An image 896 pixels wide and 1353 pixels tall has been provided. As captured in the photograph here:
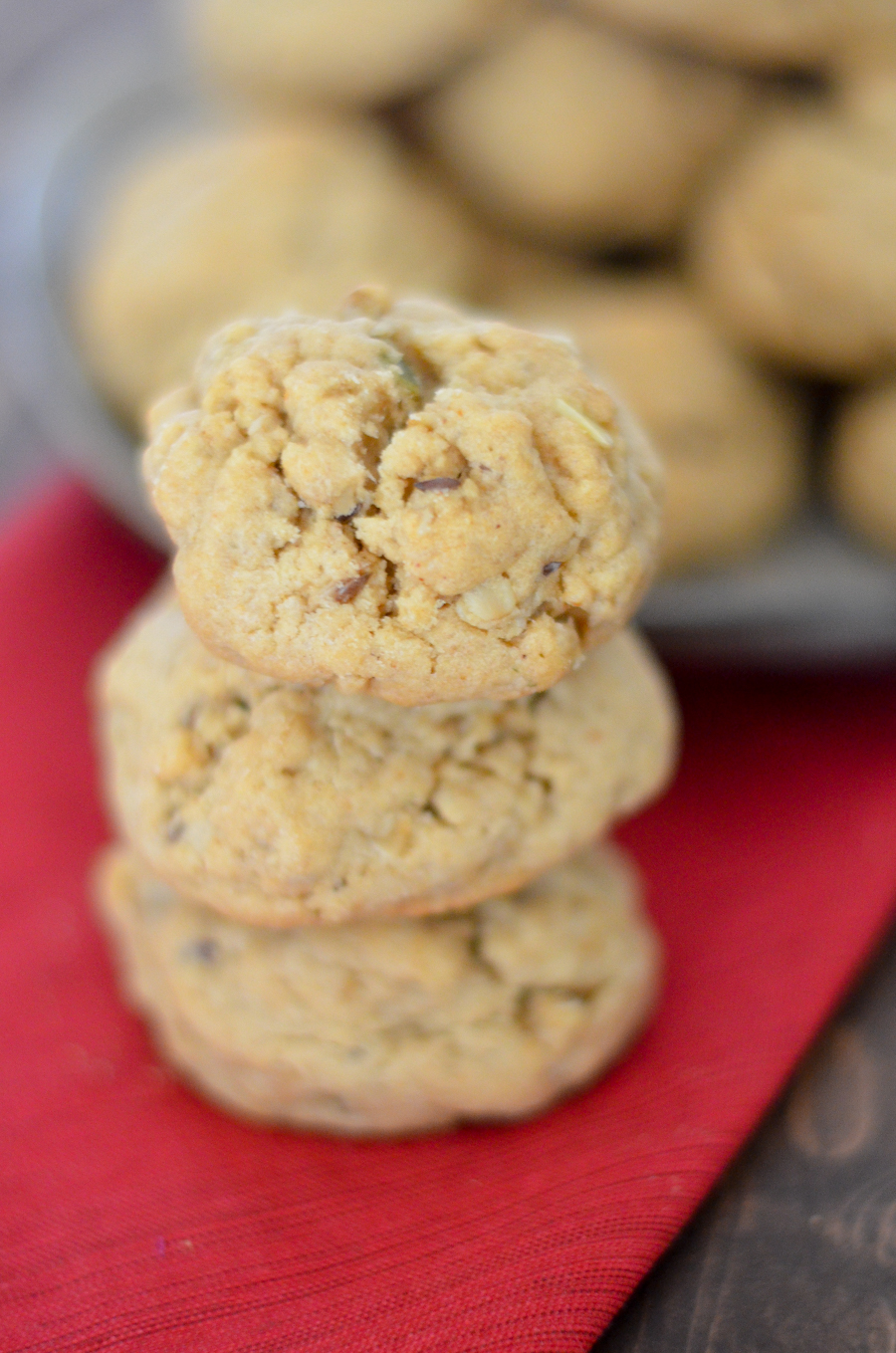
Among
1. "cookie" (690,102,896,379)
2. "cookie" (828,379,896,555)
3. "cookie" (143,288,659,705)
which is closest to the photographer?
"cookie" (143,288,659,705)

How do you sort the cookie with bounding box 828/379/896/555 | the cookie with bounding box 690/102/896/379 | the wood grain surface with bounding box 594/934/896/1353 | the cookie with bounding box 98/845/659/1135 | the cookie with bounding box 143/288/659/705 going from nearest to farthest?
the cookie with bounding box 143/288/659/705
the wood grain surface with bounding box 594/934/896/1353
the cookie with bounding box 98/845/659/1135
the cookie with bounding box 690/102/896/379
the cookie with bounding box 828/379/896/555

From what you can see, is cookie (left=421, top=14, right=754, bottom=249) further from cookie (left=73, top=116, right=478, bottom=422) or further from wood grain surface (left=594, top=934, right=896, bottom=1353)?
wood grain surface (left=594, top=934, right=896, bottom=1353)

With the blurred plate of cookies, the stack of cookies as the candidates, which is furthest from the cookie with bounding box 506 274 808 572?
the stack of cookies

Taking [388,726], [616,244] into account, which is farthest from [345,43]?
[388,726]

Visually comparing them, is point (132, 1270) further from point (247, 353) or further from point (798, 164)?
point (798, 164)

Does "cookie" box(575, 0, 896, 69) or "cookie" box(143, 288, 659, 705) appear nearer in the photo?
"cookie" box(143, 288, 659, 705)

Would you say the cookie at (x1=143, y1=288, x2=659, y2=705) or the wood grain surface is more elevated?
the cookie at (x1=143, y1=288, x2=659, y2=705)
